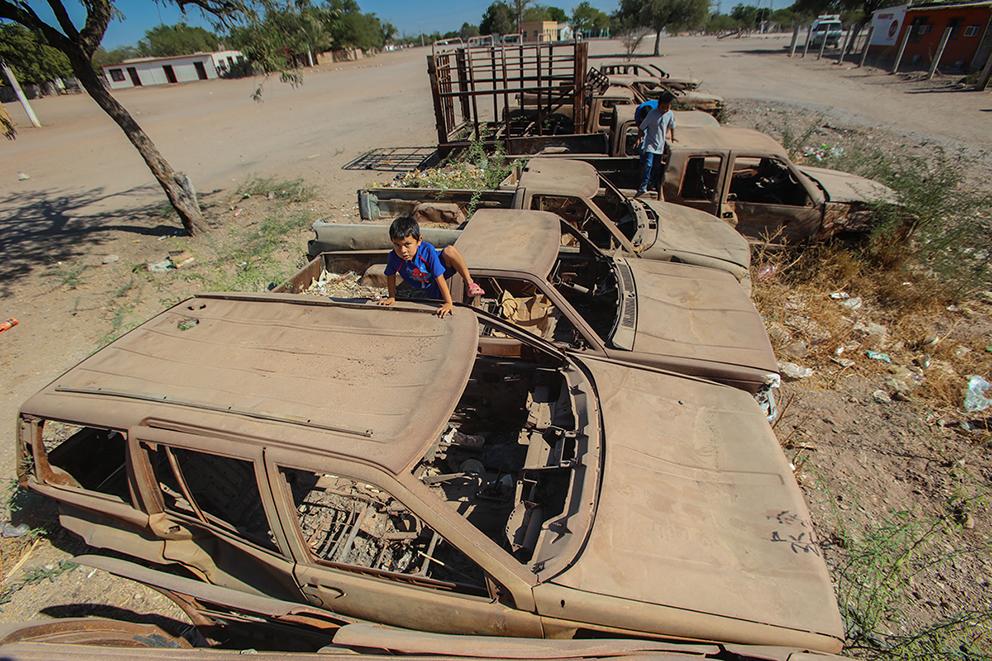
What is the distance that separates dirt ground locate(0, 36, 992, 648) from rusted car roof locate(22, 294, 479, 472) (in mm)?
1595

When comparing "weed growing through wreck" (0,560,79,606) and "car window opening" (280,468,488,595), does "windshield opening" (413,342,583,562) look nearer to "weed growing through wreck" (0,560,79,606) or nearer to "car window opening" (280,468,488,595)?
"car window opening" (280,468,488,595)

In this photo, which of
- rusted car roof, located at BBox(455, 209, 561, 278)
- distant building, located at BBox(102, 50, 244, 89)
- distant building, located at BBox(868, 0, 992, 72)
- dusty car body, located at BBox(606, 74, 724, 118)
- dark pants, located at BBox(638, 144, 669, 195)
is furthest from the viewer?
distant building, located at BBox(102, 50, 244, 89)

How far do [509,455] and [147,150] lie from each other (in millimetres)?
8466

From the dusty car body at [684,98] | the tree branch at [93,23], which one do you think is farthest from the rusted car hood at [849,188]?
the tree branch at [93,23]

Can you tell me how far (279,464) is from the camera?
2186 mm

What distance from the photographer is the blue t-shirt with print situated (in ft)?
11.9

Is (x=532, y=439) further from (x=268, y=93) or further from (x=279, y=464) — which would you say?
(x=268, y=93)

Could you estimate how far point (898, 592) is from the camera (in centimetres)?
295

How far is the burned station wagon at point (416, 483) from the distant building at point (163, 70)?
52297 mm

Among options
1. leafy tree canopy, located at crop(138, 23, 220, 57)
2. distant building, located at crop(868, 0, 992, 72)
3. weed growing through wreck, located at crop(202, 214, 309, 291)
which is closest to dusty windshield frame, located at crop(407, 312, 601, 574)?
weed growing through wreck, located at crop(202, 214, 309, 291)

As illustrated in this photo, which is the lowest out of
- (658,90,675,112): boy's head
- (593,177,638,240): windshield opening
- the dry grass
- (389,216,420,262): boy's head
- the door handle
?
the dry grass

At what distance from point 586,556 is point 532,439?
995 millimetres

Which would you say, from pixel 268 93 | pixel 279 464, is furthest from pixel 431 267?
pixel 268 93

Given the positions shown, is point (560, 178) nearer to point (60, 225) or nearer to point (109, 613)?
point (109, 613)
